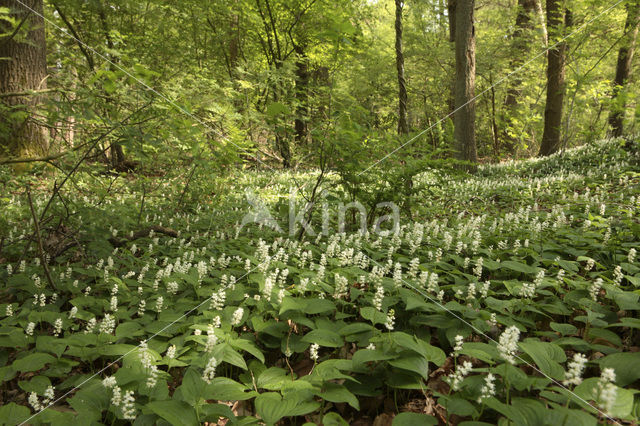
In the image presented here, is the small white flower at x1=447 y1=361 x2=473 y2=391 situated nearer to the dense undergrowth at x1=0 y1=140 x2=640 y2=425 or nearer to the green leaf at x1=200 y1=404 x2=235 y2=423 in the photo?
the dense undergrowth at x1=0 y1=140 x2=640 y2=425

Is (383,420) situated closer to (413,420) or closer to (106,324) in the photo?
(413,420)

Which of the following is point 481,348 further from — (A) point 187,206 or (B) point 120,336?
(A) point 187,206

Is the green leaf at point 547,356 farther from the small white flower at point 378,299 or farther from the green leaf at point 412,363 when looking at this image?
the small white flower at point 378,299

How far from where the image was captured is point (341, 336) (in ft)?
8.00

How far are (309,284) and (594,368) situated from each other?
2005mm

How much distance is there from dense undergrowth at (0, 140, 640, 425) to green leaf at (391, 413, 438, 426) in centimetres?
1

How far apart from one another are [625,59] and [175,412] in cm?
2044

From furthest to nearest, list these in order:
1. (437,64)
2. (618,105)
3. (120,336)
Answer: (437,64)
(618,105)
(120,336)

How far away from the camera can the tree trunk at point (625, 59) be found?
32.8 ft

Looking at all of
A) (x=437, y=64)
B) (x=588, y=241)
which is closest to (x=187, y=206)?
(x=588, y=241)

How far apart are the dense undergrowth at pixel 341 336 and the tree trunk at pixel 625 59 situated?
8.14 metres

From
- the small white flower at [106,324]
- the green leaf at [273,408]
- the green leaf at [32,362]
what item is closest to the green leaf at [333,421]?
the green leaf at [273,408]

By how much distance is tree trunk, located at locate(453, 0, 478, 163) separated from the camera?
10.1 m

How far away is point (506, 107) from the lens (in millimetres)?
17453
